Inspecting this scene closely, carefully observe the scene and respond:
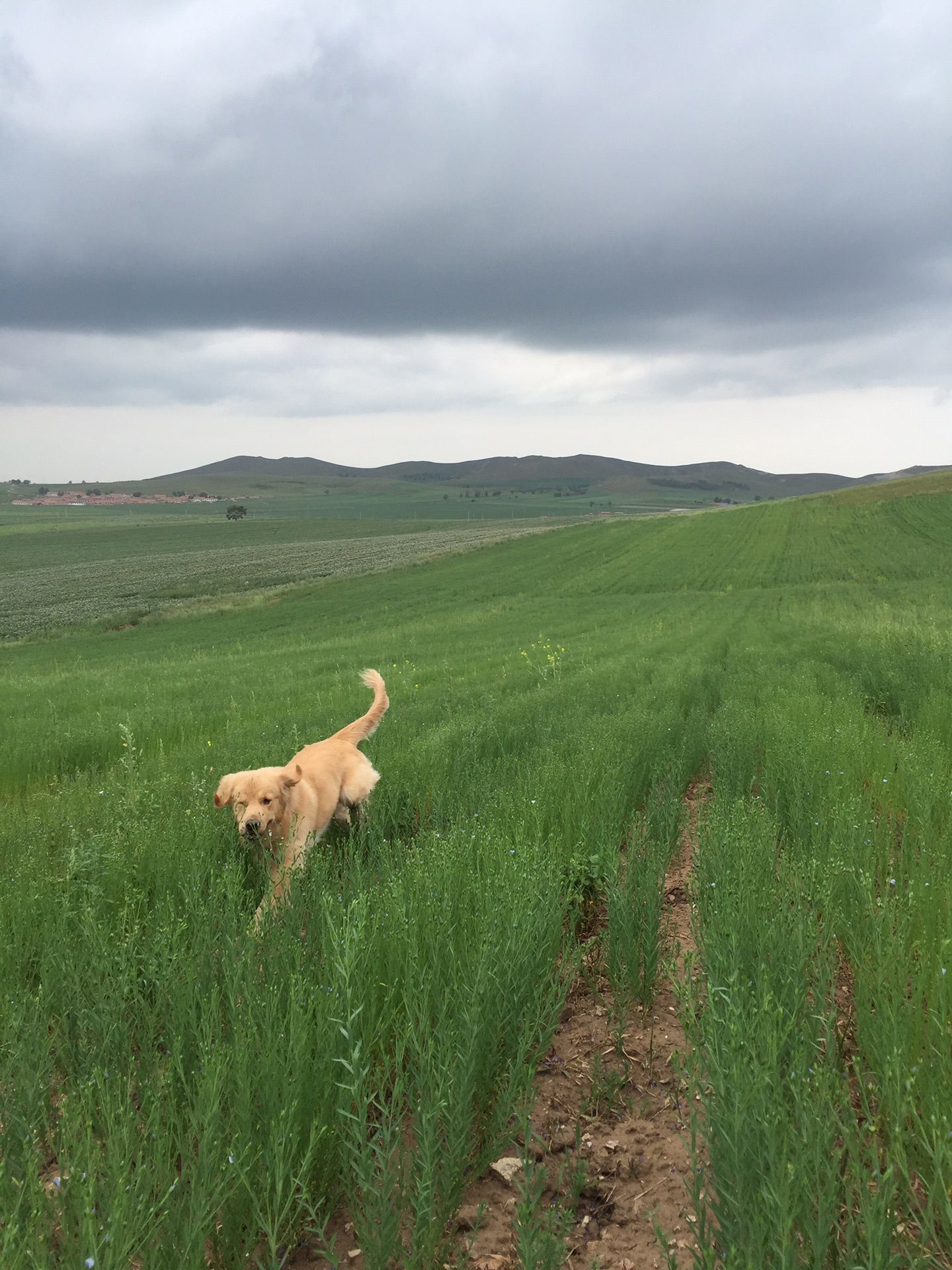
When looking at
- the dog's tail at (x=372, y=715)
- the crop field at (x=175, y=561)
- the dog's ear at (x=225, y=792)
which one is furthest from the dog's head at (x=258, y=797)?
the crop field at (x=175, y=561)

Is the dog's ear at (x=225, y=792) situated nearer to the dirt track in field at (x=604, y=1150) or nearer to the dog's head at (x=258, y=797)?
the dog's head at (x=258, y=797)

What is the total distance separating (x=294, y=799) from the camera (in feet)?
16.3

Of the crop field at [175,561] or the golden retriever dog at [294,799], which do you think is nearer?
the golden retriever dog at [294,799]

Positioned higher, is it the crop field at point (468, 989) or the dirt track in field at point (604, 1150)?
the crop field at point (468, 989)

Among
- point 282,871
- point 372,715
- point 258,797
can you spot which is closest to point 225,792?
point 258,797

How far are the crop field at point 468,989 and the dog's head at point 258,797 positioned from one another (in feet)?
0.52

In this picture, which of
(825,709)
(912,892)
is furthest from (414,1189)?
(825,709)

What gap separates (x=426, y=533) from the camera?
10100 centimetres

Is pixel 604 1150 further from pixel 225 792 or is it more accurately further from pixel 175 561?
pixel 175 561

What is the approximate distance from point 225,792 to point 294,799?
18.1 inches

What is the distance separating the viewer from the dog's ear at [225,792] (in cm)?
489

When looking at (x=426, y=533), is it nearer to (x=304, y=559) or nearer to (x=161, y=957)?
(x=304, y=559)

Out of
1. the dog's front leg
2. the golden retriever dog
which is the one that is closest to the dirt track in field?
the dog's front leg

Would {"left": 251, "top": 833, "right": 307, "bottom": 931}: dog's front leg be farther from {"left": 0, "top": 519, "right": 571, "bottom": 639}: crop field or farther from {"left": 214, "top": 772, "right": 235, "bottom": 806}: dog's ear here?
{"left": 0, "top": 519, "right": 571, "bottom": 639}: crop field
